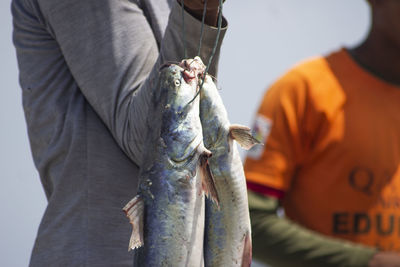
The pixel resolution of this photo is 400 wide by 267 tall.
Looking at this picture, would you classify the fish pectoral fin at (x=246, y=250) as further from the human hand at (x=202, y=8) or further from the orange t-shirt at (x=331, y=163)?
the orange t-shirt at (x=331, y=163)

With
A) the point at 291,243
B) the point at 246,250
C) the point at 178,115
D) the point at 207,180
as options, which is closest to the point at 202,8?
the point at 178,115

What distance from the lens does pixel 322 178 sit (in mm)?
2109

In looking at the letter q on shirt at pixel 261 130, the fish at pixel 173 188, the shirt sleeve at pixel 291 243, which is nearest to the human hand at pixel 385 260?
the shirt sleeve at pixel 291 243

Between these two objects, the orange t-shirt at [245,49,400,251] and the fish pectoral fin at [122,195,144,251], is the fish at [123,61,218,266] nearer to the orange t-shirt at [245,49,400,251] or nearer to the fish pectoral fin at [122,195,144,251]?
the fish pectoral fin at [122,195,144,251]

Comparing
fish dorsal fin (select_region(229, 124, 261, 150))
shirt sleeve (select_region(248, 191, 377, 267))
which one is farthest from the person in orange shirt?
fish dorsal fin (select_region(229, 124, 261, 150))

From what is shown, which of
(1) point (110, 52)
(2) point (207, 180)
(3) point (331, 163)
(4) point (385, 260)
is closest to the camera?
(2) point (207, 180)

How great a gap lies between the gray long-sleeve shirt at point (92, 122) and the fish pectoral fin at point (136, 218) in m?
0.23

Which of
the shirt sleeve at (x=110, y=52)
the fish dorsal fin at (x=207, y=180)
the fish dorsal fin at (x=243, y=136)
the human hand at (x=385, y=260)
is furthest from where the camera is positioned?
the human hand at (x=385, y=260)

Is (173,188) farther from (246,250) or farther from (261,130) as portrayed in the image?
(261,130)

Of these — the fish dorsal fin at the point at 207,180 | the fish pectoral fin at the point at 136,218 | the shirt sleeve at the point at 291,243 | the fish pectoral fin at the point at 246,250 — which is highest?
the fish dorsal fin at the point at 207,180

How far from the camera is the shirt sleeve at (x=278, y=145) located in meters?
2.10

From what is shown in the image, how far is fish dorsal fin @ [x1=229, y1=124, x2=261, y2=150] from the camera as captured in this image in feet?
4.01

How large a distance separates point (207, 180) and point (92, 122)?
0.46 metres

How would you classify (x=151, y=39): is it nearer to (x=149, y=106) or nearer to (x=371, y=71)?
(x=149, y=106)
